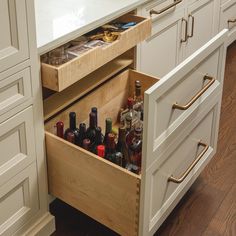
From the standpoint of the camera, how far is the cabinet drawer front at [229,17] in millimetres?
2955

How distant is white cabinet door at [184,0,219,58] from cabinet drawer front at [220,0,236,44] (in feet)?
0.33

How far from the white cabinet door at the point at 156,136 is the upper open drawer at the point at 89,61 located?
29cm

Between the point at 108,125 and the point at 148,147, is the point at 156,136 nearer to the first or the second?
the point at 148,147

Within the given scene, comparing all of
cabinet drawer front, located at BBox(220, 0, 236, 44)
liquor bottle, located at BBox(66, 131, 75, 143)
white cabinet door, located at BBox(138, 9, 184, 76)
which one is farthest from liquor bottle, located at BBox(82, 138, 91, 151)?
cabinet drawer front, located at BBox(220, 0, 236, 44)

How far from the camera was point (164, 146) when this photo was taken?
1.53 m

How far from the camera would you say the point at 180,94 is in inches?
60.5

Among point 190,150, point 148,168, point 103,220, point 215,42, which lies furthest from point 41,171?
point 215,42

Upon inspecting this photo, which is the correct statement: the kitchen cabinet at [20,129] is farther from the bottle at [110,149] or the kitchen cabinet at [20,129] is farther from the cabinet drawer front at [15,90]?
the bottle at [110,149]

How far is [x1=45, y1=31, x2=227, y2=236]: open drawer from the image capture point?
1415 millimetres

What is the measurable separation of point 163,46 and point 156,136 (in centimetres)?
95

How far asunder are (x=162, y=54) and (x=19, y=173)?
106 centimetres

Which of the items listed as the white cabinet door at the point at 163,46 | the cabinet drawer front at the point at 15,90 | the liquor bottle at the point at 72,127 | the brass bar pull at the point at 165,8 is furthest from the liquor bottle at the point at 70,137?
the brass bar pull at the point at 165,8

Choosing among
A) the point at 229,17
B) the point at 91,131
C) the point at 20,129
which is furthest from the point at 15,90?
the point at 229,17

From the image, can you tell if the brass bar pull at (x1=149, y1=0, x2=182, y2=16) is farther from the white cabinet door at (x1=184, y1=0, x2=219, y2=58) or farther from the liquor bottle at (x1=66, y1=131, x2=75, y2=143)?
the liquor bottle at (x1=66, y1=131, x2=75, y2=143)
